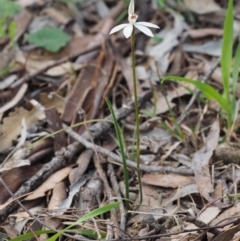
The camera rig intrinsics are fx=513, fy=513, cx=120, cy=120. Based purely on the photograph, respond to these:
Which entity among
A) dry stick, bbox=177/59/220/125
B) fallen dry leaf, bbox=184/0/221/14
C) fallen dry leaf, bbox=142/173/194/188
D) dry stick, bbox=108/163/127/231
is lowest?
fallen dry leaf, bbox=142/173/194/188

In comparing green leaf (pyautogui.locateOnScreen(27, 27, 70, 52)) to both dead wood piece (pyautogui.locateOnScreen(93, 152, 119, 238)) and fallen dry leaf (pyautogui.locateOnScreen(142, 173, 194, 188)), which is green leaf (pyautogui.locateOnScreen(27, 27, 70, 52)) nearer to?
dead wood piece (pyautogui.locateOnScreen(93, 152, 119, 238))

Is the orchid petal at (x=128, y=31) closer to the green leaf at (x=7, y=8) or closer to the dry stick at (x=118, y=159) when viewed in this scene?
the dry stick at (x=118, y=159)

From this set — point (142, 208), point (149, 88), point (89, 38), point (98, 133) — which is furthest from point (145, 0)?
point (142, 208)

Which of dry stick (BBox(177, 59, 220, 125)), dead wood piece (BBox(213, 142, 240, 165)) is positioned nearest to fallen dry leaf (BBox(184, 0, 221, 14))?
dry stick (BBox(177, 59, 220, 125))

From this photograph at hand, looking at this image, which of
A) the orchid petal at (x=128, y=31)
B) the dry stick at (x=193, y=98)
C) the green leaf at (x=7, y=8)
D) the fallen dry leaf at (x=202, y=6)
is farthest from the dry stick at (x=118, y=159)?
the fallen dry leaf at (x=202, y=6)

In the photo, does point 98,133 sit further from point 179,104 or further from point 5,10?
point 5,10
